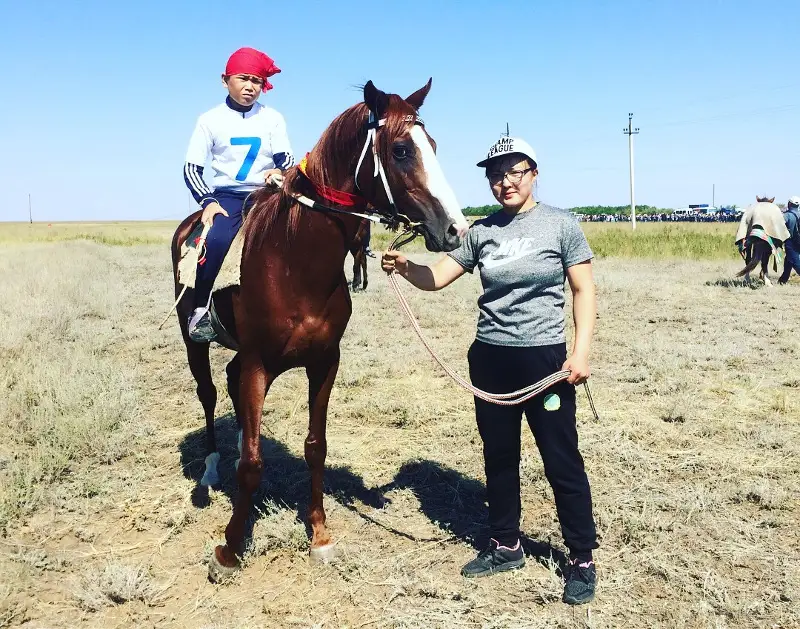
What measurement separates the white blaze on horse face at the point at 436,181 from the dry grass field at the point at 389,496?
6.42 feet

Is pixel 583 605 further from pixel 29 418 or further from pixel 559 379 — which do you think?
pixel 29 418

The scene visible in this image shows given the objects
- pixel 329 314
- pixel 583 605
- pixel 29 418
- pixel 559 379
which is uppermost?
pixel 329 314

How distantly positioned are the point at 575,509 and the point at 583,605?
1.57ft

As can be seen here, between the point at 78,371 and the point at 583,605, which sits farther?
the point at 78,371

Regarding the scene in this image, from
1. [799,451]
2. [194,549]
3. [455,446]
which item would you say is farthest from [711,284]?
[194,549]

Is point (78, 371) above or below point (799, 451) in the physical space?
above

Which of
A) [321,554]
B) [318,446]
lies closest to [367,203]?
[318,446]

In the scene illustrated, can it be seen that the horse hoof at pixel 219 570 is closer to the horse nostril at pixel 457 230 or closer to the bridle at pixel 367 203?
the bridle at pixel 367 203

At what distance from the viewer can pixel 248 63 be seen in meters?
3.99

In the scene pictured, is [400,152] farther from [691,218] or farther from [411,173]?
[691,218]

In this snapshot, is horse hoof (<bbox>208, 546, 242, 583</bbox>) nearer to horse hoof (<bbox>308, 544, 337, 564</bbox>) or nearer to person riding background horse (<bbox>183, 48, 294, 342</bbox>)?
horse hoof (<bbox>308, 544, 337, 564</bbox>)

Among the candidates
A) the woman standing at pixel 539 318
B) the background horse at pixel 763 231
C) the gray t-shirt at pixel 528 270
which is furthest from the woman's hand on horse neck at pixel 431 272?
the background horse at pixel 763 231

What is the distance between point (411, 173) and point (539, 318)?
→ 995 mm

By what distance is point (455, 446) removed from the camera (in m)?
5.39
